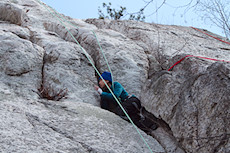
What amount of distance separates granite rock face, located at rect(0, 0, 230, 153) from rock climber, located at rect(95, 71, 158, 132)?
14cm

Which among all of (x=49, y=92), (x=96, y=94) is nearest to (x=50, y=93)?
(x=49, y=92)

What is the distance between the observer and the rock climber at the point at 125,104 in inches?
158

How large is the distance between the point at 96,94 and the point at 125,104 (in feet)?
2.33

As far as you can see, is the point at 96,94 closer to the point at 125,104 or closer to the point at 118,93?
the point at 118,93

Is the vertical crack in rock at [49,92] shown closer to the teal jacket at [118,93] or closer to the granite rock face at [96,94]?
the granite rock face at [96,94]

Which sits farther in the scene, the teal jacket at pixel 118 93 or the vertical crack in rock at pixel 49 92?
the teal jacket at pixel 118 93

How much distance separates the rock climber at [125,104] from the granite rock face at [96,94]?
14 centimetres

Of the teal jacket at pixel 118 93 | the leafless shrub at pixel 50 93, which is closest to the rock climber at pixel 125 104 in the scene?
the teal jacket at pixel 118 93

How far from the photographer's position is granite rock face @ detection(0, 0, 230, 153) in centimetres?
295

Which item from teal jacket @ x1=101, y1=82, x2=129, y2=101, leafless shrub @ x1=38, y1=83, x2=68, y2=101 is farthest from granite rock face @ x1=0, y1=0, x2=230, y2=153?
teal jacket @ x1=101, y1=82, x2=129, y2=101

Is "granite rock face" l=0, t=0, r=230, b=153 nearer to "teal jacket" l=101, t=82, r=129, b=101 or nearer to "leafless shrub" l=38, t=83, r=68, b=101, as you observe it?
"leafless shrub" l=38, t=83, r=68, b=101

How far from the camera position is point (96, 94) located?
15.7 feet

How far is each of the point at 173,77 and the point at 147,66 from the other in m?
1.80

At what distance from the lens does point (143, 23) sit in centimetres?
794
